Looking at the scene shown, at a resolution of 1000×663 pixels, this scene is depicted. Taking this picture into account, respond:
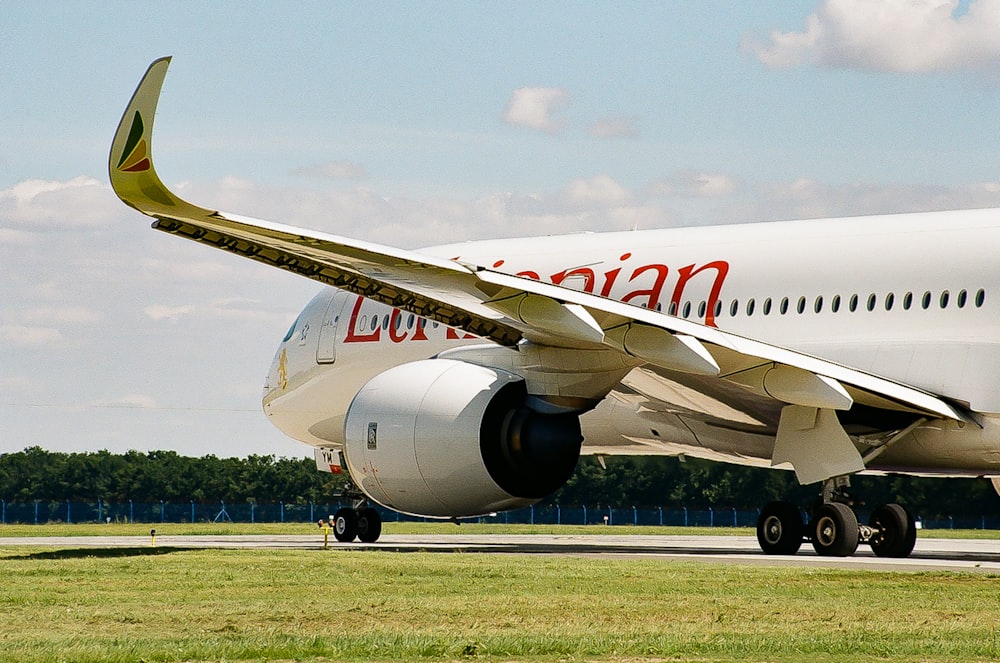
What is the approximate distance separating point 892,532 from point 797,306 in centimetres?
295

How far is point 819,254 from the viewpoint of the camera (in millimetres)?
20688

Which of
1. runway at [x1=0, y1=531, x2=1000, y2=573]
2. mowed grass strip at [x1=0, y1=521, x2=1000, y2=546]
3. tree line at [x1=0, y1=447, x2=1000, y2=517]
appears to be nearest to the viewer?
runway at [x1=0, y1=531, x2=1000, y2=573]

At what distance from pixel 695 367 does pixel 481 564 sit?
303 cm

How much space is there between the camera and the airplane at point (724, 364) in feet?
54.8

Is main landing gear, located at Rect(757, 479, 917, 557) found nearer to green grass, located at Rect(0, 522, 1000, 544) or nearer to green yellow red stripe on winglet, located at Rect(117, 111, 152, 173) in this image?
green yellow red stripe on winglet, located at Rect(117, 111, 152, 173)

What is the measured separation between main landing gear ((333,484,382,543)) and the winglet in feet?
34.9

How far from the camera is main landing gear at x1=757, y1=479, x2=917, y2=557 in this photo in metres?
19.3

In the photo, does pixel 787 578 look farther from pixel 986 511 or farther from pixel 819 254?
pixel 986 511

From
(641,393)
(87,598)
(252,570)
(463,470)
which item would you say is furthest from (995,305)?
(87,598)

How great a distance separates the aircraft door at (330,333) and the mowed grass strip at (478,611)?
8827 mm

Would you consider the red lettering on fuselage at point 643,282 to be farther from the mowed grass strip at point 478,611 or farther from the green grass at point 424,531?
the green grass at point 424,531

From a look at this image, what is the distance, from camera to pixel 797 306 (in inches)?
814

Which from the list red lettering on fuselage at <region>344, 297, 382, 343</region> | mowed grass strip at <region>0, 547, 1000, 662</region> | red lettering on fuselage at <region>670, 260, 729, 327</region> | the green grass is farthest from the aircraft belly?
the green grass

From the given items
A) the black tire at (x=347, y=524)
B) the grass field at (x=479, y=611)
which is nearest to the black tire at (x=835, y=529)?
the grass field at (x=479, y=611)
